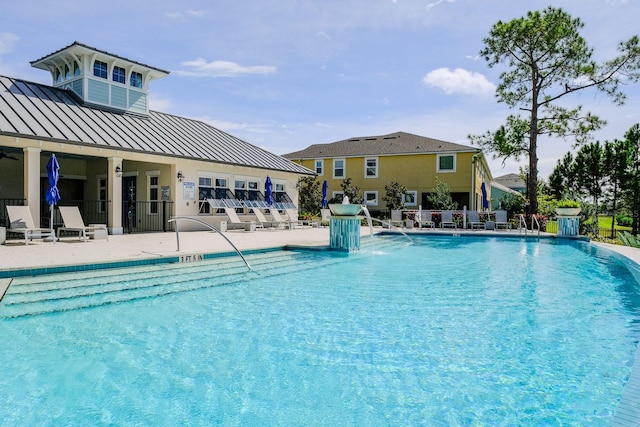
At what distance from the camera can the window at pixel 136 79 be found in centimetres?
1705

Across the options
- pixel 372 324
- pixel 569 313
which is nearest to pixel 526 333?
pixel 569 313

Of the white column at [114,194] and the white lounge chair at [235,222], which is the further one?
the white lounge chair at [235,222]

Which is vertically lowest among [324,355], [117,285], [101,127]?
[324,355]

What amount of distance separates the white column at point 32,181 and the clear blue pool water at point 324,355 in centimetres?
636

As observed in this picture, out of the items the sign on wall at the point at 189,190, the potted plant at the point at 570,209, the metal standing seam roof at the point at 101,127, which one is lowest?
the potted plant at the point at 570,209

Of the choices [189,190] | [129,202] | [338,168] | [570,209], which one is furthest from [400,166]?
[129,202]

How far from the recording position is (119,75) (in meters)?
16.6

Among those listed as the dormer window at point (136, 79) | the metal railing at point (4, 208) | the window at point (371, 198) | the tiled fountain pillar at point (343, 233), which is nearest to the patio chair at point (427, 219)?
the window at point (371, 198)

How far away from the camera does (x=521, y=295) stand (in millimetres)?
6633

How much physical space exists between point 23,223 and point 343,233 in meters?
8.29

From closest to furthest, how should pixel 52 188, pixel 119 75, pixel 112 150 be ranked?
1. pixel 52 188
2. pixel 112 150
3. pixel 119 75

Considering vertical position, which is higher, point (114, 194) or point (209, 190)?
point (209, 190)

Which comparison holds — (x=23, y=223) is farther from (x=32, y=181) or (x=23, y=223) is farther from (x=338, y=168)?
(x=338, y=168)

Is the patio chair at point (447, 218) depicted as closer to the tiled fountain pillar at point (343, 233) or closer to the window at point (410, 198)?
the window at point (410, 198)
